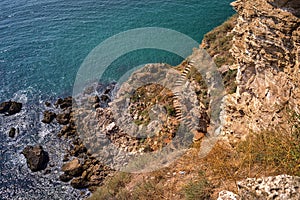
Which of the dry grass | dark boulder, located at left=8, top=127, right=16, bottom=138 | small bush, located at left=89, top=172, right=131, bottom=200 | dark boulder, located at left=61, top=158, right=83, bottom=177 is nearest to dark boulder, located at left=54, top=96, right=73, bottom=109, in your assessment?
dark boulder, located at left=8, top=127, right=16, bottom=138

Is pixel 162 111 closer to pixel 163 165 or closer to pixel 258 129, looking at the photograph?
pixel 163 165

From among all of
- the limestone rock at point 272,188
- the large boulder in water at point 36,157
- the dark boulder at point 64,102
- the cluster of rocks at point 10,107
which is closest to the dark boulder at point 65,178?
the large boulder in water at point 36,157

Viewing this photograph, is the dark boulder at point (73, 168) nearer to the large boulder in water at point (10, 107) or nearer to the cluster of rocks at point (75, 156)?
the cluster of rocks at point (75, 156)

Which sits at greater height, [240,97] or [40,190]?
[240,97]

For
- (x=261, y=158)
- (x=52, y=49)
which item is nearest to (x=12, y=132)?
(x=52, y=49)

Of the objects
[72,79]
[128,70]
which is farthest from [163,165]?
[72,79]
